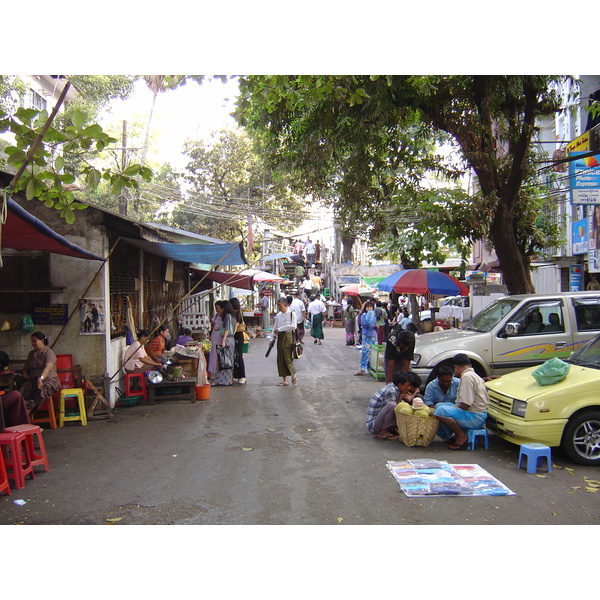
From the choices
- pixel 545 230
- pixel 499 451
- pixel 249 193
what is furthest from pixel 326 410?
pixel 249 193

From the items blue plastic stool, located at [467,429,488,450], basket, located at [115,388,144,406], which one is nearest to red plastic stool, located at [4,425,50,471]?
basket, located at [115,388,144,406]

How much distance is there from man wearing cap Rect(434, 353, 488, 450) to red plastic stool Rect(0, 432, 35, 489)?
4669 mm

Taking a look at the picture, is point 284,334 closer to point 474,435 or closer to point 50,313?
point 50,313

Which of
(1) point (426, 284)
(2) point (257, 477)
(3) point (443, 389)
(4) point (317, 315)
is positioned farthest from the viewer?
(4) point (317, 315)

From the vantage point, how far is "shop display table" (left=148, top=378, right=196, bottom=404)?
32.1 feet

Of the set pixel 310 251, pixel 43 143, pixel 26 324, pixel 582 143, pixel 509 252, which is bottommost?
pixel 26 324

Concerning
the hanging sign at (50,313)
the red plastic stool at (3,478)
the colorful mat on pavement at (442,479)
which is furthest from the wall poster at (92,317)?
the colorful mat on pavement at (442,479)

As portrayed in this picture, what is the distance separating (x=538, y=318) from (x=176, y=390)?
258 inches

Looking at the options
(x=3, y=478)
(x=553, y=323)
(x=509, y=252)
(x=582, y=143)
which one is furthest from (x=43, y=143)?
(x=582, y=143)

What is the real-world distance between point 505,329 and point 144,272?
7593mm

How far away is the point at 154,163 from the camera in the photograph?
95.9ft

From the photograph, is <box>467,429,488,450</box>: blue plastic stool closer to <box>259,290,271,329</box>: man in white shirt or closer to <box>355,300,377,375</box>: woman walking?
<box>355,300,377,375</box>: woman walking

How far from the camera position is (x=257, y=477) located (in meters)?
5.75

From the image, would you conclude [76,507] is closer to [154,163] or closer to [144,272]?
[144,272]
